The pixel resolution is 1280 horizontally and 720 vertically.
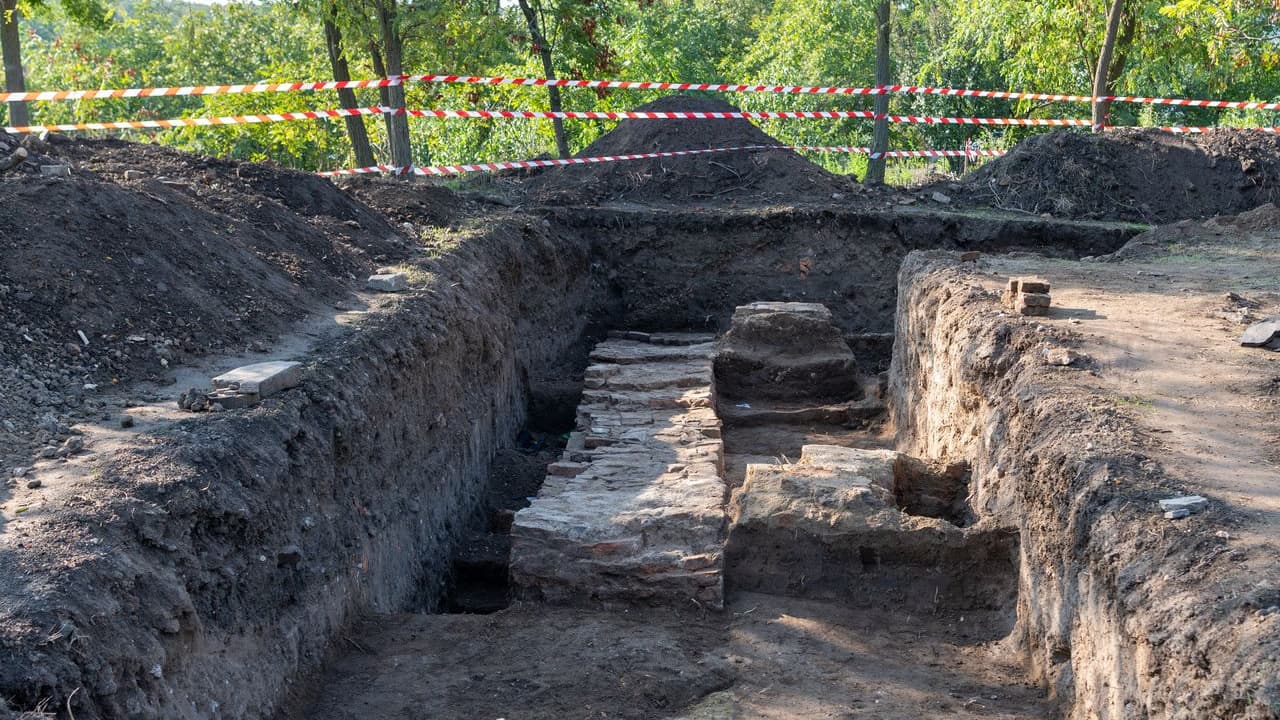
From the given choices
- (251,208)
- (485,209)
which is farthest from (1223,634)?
(485,209)

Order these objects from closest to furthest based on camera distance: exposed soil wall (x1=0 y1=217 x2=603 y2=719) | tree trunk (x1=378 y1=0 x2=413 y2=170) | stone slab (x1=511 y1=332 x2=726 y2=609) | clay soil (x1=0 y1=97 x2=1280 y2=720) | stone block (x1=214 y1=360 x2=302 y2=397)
→ exposed soil wall (x1=0 y1=217 x2=603 y2=719), clay soil (x1=0 y1=97 x2=1280 y2=720), stone block (x1=214 y1=360 x2=302 y2=397), stone slab (x1=511 y1=332 x2=726 y2=609), tree trunk (x1=378 y1=0 x2=413 y2=170)

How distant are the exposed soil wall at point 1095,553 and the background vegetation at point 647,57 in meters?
9.51

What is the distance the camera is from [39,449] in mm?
4746

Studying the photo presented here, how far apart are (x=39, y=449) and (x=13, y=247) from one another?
2143mm

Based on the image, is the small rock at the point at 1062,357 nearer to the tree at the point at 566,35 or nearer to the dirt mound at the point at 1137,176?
the dirt mound at the point at 1137,176

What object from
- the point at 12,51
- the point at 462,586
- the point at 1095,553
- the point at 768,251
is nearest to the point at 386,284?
the point at 462,586

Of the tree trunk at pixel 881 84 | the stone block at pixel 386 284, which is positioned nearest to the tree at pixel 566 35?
the tree trunk at pixel 881 84

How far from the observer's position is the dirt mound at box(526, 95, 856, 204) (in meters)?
14.6

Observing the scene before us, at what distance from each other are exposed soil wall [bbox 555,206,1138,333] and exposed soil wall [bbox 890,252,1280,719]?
5.40m

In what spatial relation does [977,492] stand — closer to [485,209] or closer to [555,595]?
[555,595]

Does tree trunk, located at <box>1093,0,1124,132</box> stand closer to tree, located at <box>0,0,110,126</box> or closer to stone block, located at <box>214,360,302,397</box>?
tree, located at <box>0,0,110,126</box>

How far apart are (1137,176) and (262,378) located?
12.3 meters

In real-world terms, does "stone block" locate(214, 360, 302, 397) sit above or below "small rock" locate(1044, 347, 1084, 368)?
above

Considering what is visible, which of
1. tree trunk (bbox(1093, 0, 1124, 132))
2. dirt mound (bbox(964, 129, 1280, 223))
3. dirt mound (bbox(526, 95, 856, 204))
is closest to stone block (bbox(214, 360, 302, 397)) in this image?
dirt mound (bbox(526, 95, 856, 204))
